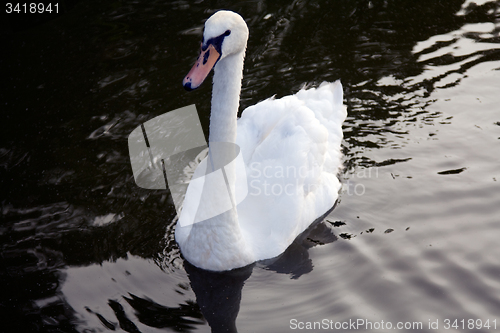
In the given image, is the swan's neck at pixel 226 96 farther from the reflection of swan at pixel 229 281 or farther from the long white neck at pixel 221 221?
the reflection of swan at pixel 229 281

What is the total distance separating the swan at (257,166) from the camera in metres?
4.73

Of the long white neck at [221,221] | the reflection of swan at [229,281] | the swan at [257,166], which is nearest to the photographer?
the swan at [257,166]

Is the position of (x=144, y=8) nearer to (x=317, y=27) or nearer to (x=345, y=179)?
(x=317, y=27)

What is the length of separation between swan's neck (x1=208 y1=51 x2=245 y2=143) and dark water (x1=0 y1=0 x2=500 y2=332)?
1.57m

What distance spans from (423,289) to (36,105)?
6116mm

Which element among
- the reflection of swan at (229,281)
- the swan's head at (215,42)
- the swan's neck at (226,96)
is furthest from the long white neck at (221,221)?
the swan's head at (215,42)

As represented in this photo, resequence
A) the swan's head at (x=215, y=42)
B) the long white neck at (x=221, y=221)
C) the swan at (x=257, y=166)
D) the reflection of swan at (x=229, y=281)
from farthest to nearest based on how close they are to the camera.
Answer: the reflection of swan at (x=229, y=281) < the long white neck at (x=221, y=221) < the swan at (x=257, y=166) < the swan's head at (x=215, y=42)

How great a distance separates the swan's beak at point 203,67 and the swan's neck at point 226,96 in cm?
21

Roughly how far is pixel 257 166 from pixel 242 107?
2423 mm

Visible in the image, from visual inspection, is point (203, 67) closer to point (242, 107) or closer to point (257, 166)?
point (257, 166)

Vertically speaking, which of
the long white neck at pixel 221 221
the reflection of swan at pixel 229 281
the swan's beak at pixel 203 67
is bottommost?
the reflection of swan at pixel 229 281

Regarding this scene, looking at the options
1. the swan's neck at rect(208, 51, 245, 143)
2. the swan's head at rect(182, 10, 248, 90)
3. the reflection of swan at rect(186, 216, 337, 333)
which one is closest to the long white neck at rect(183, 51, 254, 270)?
the swan's neck at rect(208, 51, 245, 143)

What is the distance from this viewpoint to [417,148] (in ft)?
24.5

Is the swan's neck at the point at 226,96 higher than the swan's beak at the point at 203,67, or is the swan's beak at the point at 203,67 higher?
the swan's beak at the point at 203,67
